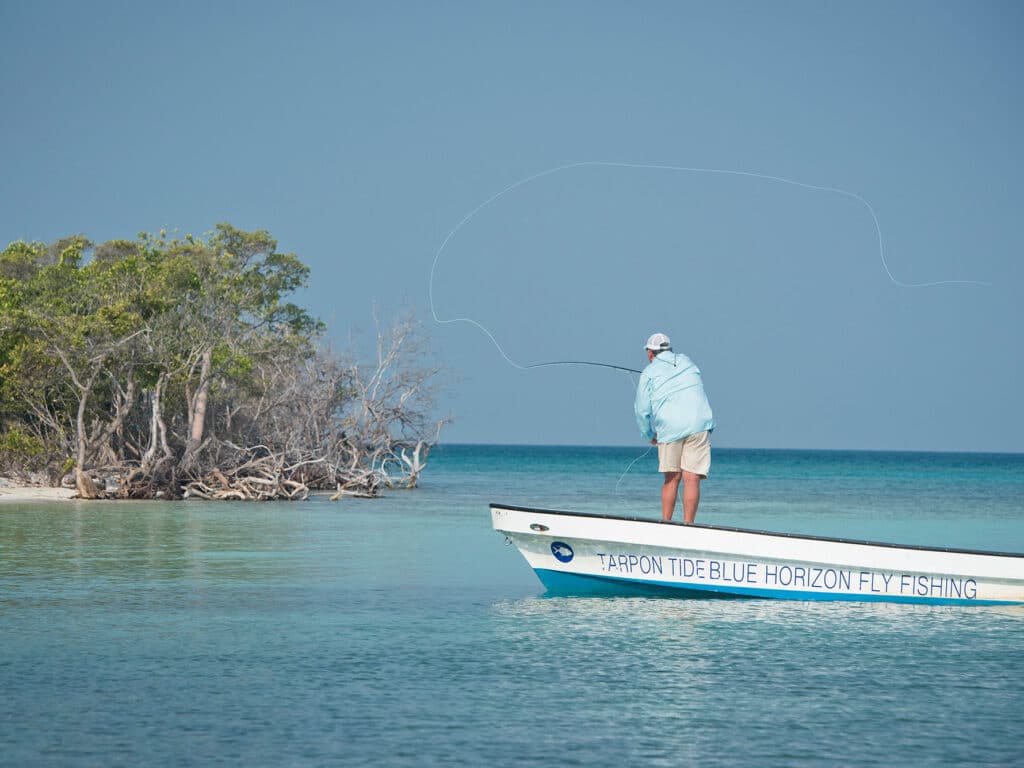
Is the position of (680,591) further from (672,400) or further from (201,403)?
(201,403)

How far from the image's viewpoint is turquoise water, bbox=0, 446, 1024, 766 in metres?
6.47

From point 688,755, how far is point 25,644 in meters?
5.37

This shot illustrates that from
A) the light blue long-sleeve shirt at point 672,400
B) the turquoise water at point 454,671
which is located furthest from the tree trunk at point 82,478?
the light blue long-sleeve shirt at point 672,400

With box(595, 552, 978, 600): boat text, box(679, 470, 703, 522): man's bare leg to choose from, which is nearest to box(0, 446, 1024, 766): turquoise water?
box(595, 552, 978, 600): boat text

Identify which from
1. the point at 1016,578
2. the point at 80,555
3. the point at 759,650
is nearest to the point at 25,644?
the point at 759,650

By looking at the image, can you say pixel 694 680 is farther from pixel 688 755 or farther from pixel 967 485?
pixel 967 485

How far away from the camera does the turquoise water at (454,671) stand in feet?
21.2

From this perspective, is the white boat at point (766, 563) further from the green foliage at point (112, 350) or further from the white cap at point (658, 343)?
the green foliage at point (112, 350)

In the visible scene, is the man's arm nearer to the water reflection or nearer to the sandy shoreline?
the water reflection

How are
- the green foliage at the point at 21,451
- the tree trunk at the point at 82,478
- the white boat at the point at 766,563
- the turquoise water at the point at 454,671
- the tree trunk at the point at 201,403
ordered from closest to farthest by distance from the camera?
the turquoise water at the point at 454,671
the white boat at the point at 766,563
the tree trunk at the point at 82,478
the green foliage at the point at 21,451
the tree trunk at the point at 201,403

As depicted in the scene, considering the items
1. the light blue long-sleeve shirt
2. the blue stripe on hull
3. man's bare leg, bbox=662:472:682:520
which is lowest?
the blue stripe on hull

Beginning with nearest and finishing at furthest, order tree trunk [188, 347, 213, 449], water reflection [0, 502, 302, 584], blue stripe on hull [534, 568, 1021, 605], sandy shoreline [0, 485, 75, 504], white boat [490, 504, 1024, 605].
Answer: white boat [490, 504, 1024, 605] → blue stripe on hull [534, 568, 1021, 605] → water reflection [0, 502, 302, 584] → sandy shoreline [0, 485, 75, 504] → tree trunk [188, 347, 213, 449]

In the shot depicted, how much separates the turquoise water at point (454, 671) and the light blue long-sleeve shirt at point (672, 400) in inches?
63.3

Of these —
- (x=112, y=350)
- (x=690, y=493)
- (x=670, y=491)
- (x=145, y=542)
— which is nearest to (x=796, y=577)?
(x=690, y=493)
